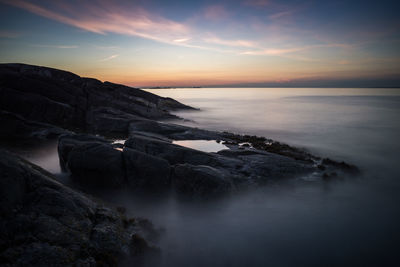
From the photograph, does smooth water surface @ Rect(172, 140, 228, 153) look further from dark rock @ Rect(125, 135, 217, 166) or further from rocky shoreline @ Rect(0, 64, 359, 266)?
dark rock @ Rect(125, 135, 217, 166)

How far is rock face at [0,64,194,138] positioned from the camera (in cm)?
3647

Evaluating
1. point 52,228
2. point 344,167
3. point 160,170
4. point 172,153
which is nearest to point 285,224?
point 160,170

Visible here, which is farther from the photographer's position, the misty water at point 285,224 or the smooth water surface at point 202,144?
the smooth water surface at point 202,144

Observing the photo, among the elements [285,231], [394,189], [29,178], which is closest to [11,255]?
[29,178]

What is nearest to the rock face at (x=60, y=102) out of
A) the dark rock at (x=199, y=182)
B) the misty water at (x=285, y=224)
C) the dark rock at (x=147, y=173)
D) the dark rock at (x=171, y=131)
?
the dark rock at (x=171, y=131)

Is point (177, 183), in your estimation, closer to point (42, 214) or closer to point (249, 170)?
point (249, 170)

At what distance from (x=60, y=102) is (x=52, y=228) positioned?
4040cm

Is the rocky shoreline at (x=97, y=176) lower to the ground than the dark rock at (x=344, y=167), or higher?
higher

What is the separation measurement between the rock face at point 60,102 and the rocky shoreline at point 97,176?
228 millimetres

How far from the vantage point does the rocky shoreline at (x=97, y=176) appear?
758cm

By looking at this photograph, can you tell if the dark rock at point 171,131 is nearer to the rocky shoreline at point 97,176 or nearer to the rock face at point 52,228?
the rocky shoreline at point 97,176

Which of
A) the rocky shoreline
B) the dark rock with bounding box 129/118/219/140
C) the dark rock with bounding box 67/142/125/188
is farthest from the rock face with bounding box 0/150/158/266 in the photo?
the dark rock with bounding box 129/118/219/140

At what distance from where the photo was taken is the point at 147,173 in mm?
15875

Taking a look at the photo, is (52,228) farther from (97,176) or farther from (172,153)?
(172,153)
